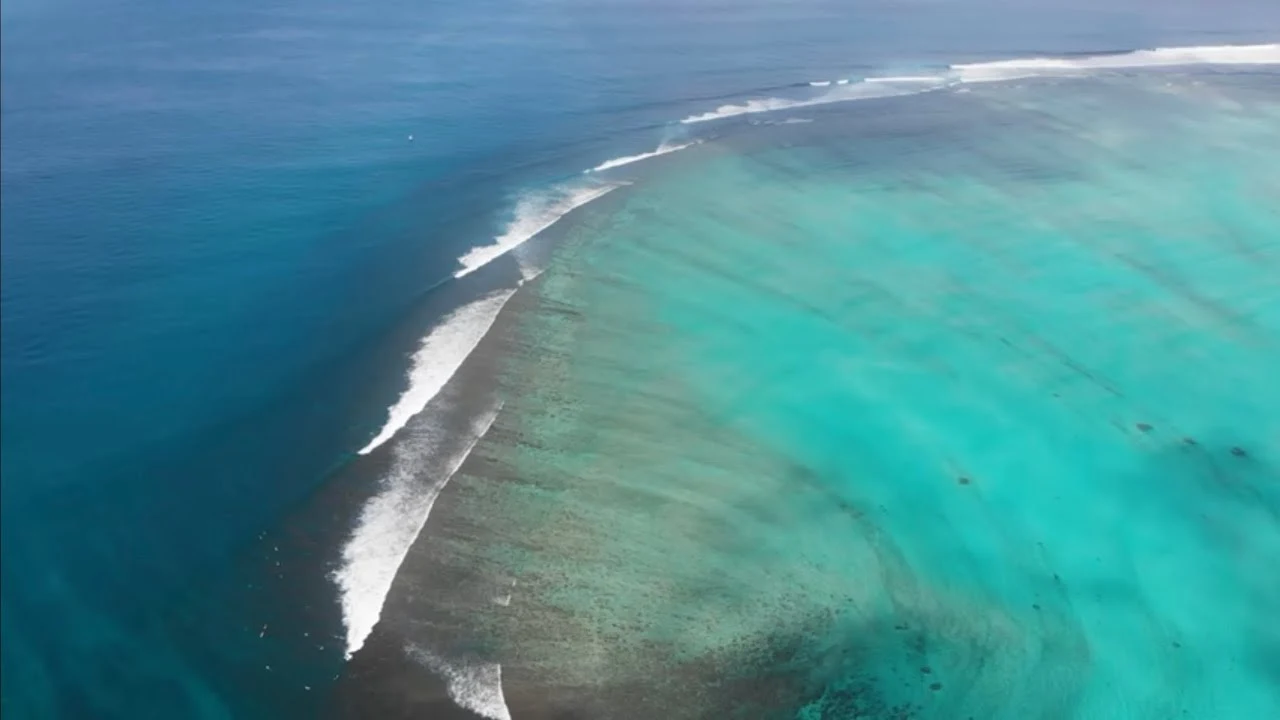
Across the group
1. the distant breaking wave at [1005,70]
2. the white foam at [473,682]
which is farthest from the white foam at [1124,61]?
the white foam at [473,682]

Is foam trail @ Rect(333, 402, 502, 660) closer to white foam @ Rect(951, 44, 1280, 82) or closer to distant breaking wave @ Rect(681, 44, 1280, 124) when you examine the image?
distant breaking wave @ Rect(681, 44, 1280, 124)

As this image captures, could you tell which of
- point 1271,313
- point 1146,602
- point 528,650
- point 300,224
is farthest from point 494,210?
point 1271,313

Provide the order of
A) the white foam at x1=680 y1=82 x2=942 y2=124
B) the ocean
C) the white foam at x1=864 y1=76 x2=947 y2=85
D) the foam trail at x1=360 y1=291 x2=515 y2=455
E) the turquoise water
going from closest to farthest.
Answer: the ocean, the turquoise water, the foam trail at x1=360 y1=291 x2=515 y2=455, the white foam at x1=680 y1=82 x2=942 y2=124, the white foam at x1=864 y1=76 x2=947 y2=85

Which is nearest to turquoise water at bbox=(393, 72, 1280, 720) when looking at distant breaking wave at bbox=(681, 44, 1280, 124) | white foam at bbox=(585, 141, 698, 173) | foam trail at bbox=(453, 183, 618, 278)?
foam trail at bbox=(453, 183, 618, 278)

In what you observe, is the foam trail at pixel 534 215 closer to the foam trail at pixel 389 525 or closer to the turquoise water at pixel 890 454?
the turquoise water at pixel 890 454

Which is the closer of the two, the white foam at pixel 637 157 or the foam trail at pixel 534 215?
the foam trail at pixel 534 215
